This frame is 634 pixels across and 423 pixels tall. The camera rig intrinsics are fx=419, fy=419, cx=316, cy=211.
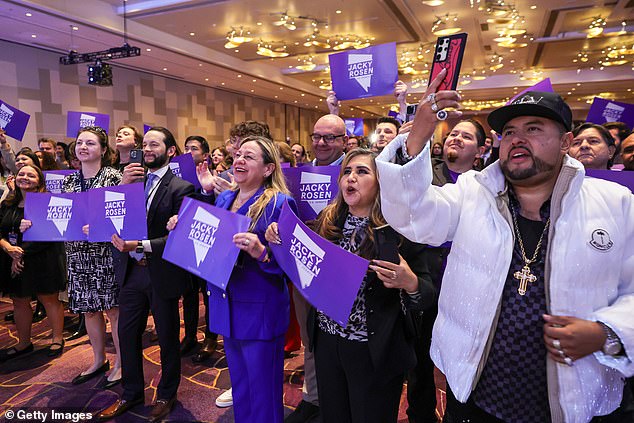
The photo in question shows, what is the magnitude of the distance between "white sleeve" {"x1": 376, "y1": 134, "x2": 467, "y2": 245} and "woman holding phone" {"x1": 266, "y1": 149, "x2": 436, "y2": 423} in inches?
10.1

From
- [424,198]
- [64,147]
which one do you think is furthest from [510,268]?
[64,147]

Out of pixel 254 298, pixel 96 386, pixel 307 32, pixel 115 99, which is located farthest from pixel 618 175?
pixel 115 99

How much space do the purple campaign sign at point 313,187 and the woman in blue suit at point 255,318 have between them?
1.35 ft

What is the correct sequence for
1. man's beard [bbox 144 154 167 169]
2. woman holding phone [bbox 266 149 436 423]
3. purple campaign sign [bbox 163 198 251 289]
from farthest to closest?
man's beard [bbox 144 154 167 169], purple campaign sign [bbox 163 198 251 289], woman holding phone [bbox 266 149 436 423]

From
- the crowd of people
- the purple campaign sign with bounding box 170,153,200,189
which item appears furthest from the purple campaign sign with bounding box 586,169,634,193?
the purple campaign sign with bounding box 170,153,200,189

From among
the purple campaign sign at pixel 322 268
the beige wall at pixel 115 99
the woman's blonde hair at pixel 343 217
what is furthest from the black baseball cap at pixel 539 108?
the beige wall at pixel 115 99

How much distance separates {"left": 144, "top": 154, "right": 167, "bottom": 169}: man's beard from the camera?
9.50 ft

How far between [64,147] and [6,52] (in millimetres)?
4136

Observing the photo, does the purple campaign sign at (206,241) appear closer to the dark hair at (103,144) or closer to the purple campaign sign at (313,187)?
the purple campaign sign at (313,187)

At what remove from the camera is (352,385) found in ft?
5.96

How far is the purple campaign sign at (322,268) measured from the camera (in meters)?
1.60

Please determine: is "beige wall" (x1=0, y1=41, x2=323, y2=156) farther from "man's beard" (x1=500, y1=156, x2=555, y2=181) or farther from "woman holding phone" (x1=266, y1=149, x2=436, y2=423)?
"man's beard" (x1=500, y1=156, x2=555, y2=181)

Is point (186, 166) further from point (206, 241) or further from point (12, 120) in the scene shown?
point (12, 120)

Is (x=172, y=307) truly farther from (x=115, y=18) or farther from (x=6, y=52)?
(x=6, y=52)
